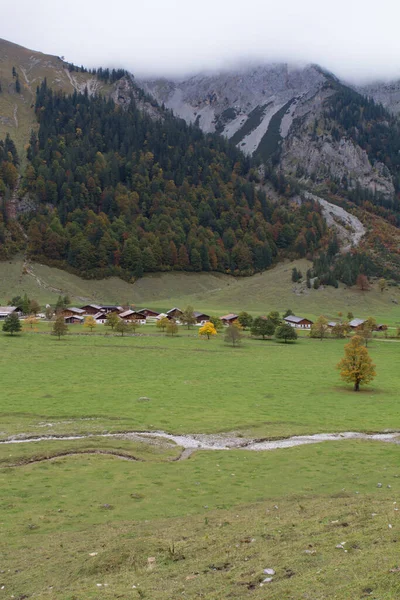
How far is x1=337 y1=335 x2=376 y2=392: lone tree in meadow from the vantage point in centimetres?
6956

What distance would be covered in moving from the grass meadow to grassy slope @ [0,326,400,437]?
39cm

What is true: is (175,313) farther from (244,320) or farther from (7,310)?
(7,310)

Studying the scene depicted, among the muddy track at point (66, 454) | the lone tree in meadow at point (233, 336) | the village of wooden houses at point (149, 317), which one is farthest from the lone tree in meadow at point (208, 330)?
the muddy track at point (66, 454)

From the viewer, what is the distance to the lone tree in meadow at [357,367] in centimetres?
6956

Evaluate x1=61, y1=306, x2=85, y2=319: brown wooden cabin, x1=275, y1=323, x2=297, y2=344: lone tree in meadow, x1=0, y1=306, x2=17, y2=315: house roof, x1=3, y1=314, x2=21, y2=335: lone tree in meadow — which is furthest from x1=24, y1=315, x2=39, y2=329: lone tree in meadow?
x1=275, y1=323, x2=297, y2=344: lone tree in meadow

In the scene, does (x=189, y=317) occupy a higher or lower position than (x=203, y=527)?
lower

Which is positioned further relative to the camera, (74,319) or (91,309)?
(91,309)

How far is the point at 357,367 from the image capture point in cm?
6962

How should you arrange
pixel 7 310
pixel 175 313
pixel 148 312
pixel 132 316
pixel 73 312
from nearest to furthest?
pixel 7 310
pixel 132 316
pixel 73 312
pixel 175 313
pixel 148 312

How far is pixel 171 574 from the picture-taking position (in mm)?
16297

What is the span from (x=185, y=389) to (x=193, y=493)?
124 feet

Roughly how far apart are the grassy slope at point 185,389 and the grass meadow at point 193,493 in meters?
0.39

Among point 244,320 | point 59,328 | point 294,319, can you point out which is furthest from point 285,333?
point 59,328

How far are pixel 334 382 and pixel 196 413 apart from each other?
3055 cm
